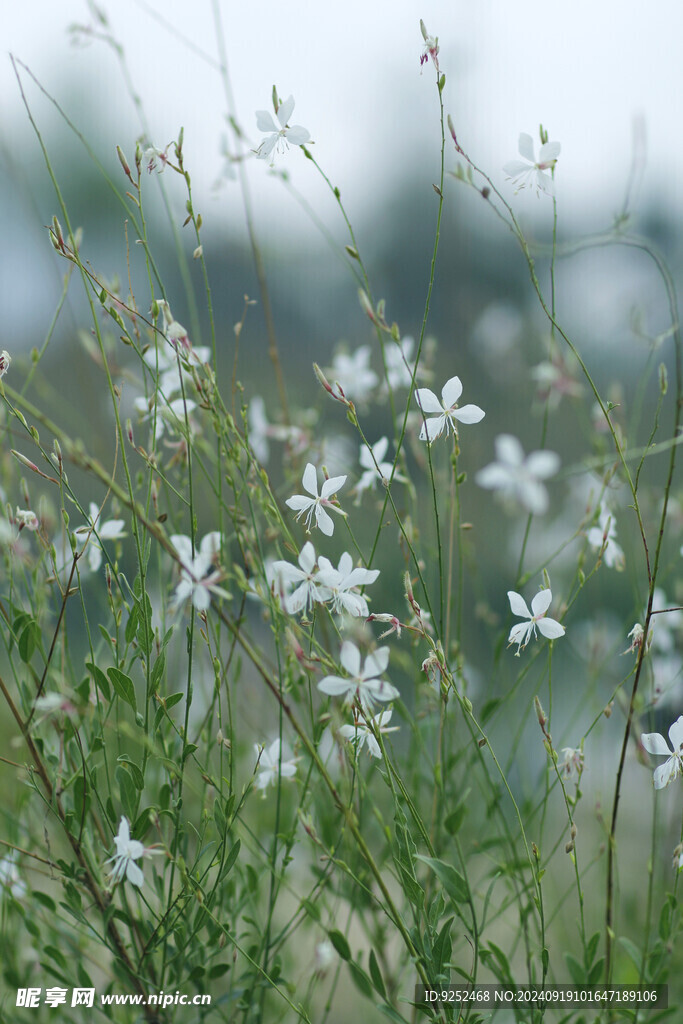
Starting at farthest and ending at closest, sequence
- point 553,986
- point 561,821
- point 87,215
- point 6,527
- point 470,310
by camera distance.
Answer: point 87,215 < point 470,310 < point 561,821 < point 553,986 < point 6,527

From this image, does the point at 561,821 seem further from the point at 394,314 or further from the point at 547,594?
the point at 394,314

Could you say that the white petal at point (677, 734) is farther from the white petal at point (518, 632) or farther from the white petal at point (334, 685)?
the white petal at point (334, 685)

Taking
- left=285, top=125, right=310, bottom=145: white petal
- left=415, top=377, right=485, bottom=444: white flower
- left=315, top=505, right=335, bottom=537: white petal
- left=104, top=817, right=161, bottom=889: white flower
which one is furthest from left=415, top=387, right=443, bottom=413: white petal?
left=104, top=817, right=161, bottom=889: white flower

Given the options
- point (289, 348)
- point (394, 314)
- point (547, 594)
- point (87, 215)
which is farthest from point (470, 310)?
point (547, 594)

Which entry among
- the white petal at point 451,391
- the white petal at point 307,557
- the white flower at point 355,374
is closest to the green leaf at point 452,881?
the white petal at point 307,557

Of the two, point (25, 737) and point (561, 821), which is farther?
point (561, 821)
